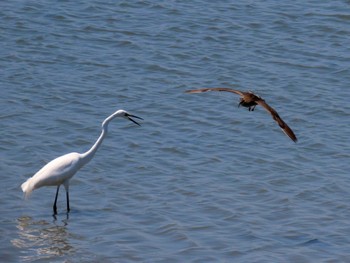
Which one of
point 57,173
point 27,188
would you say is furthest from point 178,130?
point 27,188

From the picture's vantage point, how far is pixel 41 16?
15641 millimetres

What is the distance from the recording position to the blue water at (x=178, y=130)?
8.38 m

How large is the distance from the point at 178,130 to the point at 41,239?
11.7ft

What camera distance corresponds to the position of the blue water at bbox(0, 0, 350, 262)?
8.38 m

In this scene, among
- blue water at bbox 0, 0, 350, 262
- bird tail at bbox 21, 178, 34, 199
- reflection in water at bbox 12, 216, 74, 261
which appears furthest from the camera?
bird tail at bbox 21, 178, 34, 199

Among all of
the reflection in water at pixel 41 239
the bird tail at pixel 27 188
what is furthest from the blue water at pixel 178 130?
the bird tail at pixel 27 188

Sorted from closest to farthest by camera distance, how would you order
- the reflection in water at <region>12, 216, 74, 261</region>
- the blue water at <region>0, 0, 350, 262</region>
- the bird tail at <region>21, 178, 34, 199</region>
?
1. the reflection in water at <region>12, 216, 74, 261</region>
2. the blue water at <region>0, 0, 350, 262</region>
3. the bird tail at <region>21, 178, 34, 199</region>

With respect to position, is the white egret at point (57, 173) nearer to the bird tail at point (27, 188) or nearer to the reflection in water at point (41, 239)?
the bird tail at point (27, 188)

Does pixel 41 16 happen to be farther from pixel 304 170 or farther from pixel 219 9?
pixel 304 170

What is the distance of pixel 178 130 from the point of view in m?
11.4

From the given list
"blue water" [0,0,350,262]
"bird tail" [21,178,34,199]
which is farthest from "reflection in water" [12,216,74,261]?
"bird tail" [21,178,34,199]

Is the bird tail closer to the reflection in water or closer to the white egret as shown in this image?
the white egret

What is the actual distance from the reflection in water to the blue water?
2 cm

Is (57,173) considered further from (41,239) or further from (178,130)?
(178,130)
